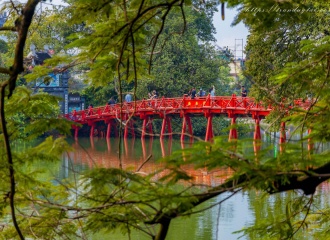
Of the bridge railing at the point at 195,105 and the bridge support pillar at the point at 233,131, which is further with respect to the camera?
the bridge railing at the point at 195,105

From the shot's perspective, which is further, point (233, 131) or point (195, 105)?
point (195, 105)

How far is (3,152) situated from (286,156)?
110 centimetres

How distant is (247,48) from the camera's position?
14.7m

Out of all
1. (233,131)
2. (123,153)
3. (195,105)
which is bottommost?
(123,153)

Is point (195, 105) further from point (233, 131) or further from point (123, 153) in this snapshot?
point (233, 131)

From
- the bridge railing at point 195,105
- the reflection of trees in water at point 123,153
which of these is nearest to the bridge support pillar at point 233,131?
the bridge railing at point 195,105

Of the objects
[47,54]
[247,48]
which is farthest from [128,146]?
[247,48]

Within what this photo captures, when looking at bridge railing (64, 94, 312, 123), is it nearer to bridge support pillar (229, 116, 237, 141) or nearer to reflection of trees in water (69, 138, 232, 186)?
bridge support pillar (229, 116, 237, 141)

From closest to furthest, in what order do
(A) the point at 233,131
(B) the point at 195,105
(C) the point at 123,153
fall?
(A) the point at 233,131, (C) the point at 123,153, (B) the point at 195,105

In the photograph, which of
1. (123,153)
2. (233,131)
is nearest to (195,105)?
(123,153)

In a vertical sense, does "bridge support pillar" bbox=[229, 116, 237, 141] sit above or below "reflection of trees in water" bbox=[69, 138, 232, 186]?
above

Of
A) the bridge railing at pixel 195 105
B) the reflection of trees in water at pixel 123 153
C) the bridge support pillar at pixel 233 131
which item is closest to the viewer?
A: the bridge support pillar at pixel 233 131

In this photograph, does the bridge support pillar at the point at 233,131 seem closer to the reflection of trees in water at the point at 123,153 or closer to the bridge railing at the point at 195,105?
the bridge railing at the point at 195,105

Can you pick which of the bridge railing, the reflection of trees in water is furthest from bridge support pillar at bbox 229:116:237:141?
the reflection of trees in water
